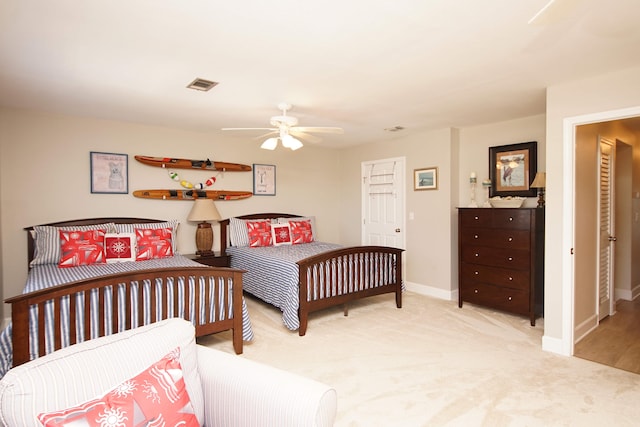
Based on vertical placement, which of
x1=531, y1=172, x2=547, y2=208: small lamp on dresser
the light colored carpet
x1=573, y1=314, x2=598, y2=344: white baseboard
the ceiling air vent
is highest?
the ceiling air vent

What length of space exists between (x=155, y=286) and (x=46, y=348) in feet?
2.33

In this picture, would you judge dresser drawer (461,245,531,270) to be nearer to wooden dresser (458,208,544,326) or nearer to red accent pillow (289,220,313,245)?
wooden dresser (458,208,544,326)

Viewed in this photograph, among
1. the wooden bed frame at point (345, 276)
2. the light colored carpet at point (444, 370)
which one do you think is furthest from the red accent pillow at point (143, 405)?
the wooden bed frame at point (345, 276)

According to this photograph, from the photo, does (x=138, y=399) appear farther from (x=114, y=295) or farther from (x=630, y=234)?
(x=630, y=234)

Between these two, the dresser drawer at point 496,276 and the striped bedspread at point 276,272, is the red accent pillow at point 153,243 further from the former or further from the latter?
the dresser drawer at point 496,276

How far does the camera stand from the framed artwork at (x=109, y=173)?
4121 millimetres

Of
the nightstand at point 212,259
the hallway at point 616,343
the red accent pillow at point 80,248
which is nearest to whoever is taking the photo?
the hallway at point 616,343

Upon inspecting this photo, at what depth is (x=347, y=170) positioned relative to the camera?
618 cm

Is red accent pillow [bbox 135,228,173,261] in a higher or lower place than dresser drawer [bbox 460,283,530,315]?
higher

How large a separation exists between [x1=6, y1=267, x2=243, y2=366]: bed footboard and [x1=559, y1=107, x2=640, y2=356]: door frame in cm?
271

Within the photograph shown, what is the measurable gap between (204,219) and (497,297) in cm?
360

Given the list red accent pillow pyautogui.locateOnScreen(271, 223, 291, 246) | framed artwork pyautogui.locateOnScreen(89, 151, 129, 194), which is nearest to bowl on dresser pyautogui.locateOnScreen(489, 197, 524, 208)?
red accent pillow pyautogui.locateOnScreen(271, 223, 291, 246)

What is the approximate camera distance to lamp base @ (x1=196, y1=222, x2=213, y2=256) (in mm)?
4621

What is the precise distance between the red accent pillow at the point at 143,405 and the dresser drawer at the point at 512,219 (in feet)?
11.9
